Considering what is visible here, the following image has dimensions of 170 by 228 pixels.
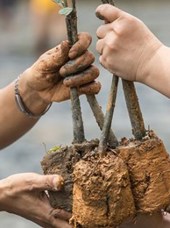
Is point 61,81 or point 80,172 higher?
point 61,81

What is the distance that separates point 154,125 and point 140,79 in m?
4.56

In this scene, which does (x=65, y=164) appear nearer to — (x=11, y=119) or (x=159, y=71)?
(x=159, y=71)

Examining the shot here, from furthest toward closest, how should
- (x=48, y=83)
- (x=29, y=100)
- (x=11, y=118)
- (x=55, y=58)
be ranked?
(x=11, y=118), (x=29, y=100), (x=48, y=83), (x=55, y=58)

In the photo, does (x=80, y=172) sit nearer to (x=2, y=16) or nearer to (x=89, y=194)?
(x=89, y=194)

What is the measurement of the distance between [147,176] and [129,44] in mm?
333

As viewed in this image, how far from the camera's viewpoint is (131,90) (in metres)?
2.47

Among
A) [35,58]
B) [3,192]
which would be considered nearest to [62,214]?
[3,192]

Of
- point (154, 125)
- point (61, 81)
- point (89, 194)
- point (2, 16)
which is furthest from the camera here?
point (2, 16)

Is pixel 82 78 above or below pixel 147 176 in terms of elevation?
above

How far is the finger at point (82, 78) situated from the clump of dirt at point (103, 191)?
0.76 ft

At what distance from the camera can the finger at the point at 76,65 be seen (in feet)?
8.40

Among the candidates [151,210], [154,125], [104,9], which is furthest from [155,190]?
[154,125]

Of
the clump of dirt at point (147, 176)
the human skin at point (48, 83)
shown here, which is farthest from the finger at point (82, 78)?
the clump of dirt at point (147, 176)

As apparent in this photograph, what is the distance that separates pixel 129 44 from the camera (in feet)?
8.09
